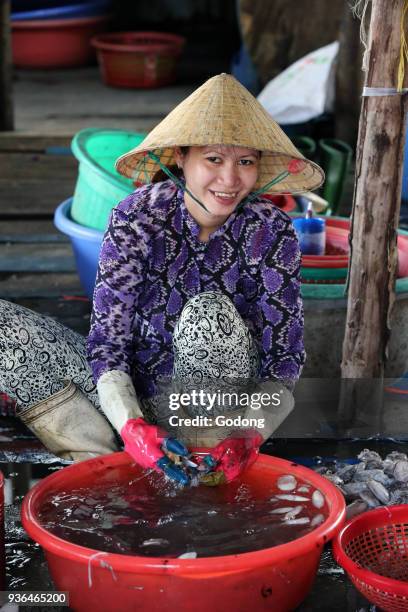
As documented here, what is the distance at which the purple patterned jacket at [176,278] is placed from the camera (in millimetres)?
2662

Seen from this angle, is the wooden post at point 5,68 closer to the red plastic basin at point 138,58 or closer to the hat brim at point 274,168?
the red plastic basin at point 138,58

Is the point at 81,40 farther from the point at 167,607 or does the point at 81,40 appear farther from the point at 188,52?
the point at 167,607

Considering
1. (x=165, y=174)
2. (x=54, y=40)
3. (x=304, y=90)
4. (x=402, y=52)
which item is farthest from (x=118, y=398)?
(x=54, y=40)

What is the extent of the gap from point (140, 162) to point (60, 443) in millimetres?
854

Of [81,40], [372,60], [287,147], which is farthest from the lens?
[81,40]

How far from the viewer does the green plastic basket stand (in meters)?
3.85

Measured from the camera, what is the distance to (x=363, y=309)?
3.30m

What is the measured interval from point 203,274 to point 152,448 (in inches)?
23.3

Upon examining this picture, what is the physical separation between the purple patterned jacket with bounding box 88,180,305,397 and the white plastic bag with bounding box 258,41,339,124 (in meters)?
3.67

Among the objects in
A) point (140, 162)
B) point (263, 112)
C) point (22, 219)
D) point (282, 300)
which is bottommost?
point (22, 219)

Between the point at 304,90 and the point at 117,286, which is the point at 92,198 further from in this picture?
the point at 304,90

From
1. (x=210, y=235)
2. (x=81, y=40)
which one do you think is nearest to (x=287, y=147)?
(x=210, y=235)

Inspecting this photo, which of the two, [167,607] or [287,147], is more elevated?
[287,147]

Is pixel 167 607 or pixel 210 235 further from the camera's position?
pixel 210 235
